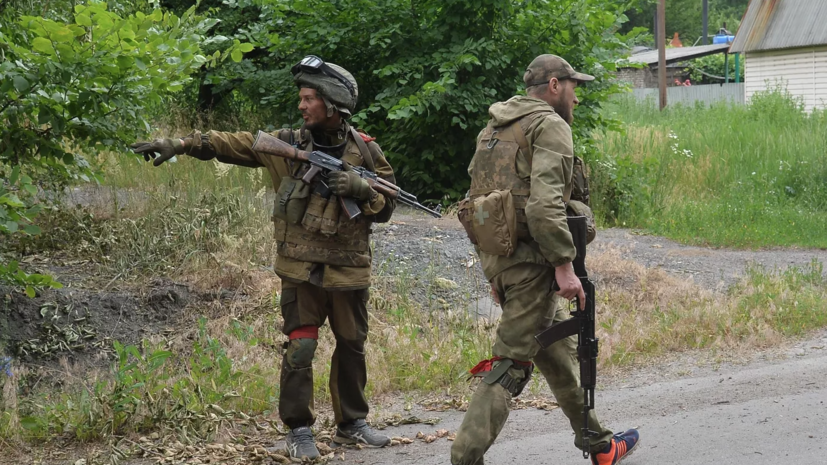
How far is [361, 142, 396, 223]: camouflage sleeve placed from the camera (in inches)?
190

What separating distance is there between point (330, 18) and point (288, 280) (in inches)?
269

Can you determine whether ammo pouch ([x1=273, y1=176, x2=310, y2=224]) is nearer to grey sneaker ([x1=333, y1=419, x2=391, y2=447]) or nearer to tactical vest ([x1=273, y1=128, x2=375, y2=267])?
tactical vest ([x1=273, y1=128, x2=375, y2=267])

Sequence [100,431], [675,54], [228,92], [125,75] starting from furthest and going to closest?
[675,54]
[228,92]
[100,431]
[125,75]

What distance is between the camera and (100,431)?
5.02 meters

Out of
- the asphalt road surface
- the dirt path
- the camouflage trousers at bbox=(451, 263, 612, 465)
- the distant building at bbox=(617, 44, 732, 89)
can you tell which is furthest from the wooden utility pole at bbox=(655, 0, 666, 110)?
the camouflage trousers at bbox=(451, 263, 612, 465)

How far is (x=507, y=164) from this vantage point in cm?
427

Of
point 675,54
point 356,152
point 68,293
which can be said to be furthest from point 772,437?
point 675,54

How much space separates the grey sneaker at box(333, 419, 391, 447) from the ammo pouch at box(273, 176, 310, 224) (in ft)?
3.96

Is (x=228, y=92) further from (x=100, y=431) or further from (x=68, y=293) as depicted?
(x=100, y=431)

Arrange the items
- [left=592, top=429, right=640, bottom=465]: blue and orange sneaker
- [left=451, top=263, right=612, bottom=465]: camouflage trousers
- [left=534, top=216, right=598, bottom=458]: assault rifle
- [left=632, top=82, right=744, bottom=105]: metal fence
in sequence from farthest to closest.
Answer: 1. [left=632, top=82, right=744, bottom=105]: metal fence
2. [left=592, top=429, right=640, bottom=465]: blue and orange sneaker
3. [left=534, top=216, right=598, bottom=458]: assault rifle
4. [left=451, top=263, right=612, bottom=465]: camouflage trousers

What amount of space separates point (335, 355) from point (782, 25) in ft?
81.6

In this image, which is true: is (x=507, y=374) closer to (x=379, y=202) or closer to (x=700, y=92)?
(x=379, y=202)

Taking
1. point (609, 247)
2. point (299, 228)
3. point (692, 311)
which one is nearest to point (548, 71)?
point (299, 228)

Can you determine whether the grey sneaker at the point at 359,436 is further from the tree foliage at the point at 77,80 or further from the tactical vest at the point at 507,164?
the tree foliage at the point at 77,80
